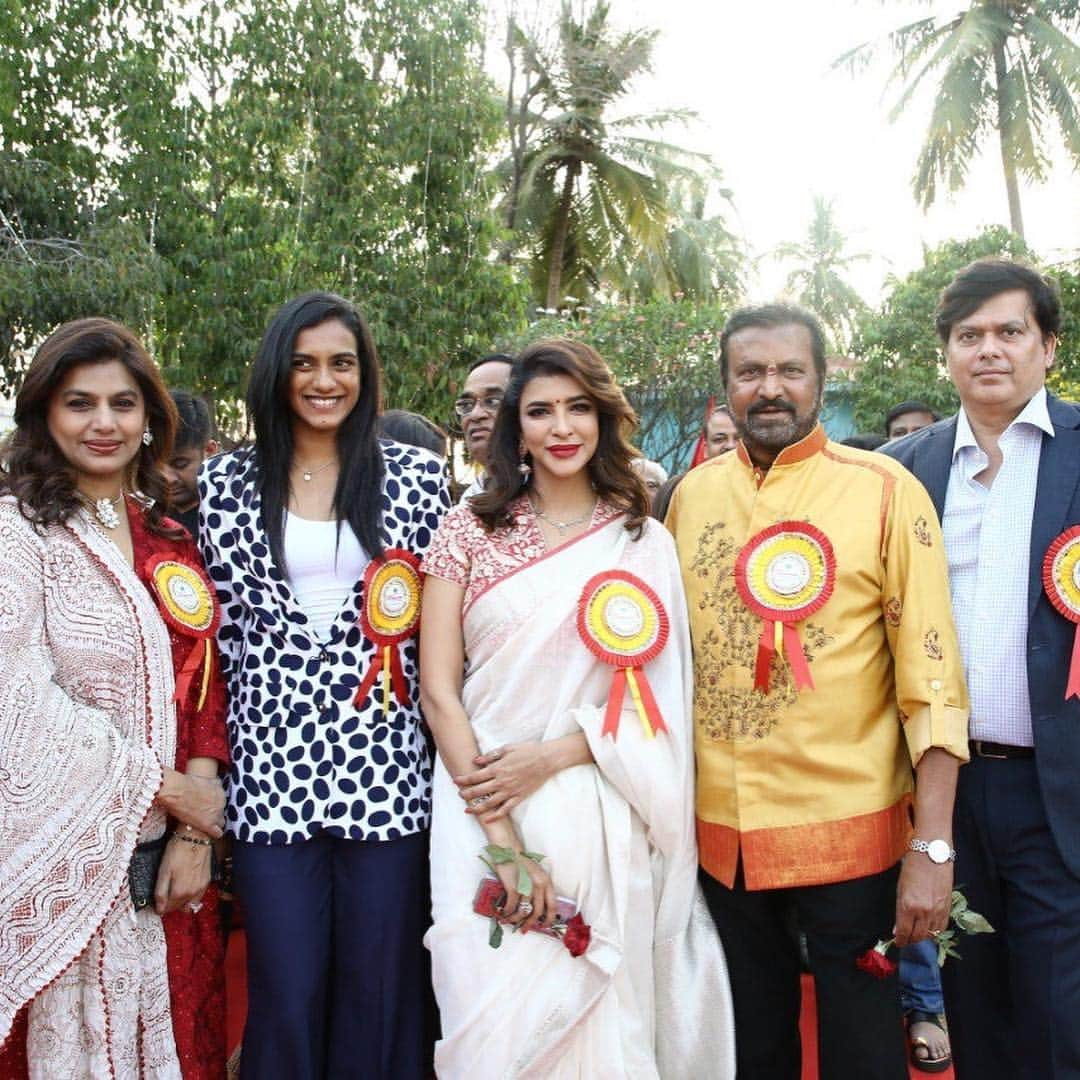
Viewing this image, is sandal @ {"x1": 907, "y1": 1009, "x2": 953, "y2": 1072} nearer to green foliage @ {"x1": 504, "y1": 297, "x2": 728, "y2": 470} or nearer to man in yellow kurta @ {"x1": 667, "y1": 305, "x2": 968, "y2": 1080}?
man in yellow kurta @ {"x1": 667, "y1": 305, "x2": 968, "y2": 1080}

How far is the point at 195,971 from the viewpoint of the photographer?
8.63ft

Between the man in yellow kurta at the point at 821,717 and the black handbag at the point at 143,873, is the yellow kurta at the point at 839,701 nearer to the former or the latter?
the man in yellow kurta at the point at 821,717

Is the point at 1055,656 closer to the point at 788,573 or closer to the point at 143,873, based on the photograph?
the point at 788,573

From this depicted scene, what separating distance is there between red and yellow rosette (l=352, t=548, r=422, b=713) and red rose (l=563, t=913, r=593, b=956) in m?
0.67

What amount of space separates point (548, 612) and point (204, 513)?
0.92 metres

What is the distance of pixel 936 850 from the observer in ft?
7.80

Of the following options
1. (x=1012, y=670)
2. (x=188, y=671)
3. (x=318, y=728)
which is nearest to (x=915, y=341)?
(x=1012, y=670)

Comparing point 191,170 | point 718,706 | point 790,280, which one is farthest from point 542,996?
point 790,280

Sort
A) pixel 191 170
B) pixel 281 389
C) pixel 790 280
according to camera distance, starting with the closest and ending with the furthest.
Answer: pixel 281 389 → pixel 191 170 → pixel 790 280

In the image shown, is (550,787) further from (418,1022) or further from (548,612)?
(418,1022)

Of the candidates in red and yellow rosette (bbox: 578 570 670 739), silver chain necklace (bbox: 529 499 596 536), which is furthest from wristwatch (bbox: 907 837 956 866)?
silver chain necklace (bbox: 529 499 596 536)

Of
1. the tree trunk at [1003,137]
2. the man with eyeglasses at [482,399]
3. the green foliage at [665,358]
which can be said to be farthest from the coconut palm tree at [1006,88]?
the man with eyeglasses at [482,399]

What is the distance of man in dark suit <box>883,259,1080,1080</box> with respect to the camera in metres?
2.53

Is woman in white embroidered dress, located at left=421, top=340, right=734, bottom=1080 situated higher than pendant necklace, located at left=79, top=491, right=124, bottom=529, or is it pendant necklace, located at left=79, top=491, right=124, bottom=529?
pendant necklace, located at left=79, top=491, right=124, bottom=529
